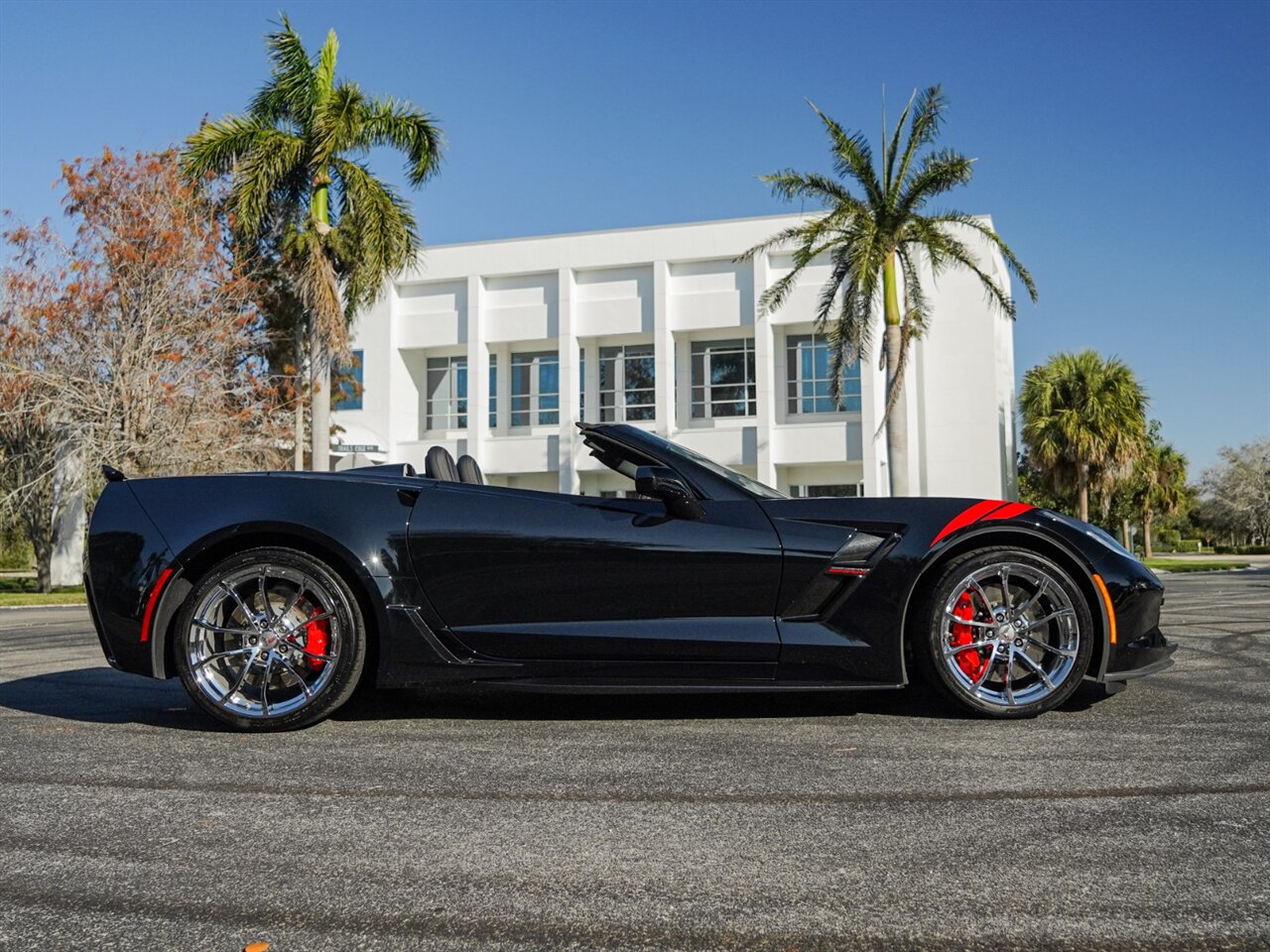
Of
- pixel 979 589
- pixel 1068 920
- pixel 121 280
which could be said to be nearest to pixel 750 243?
pixel 121 280

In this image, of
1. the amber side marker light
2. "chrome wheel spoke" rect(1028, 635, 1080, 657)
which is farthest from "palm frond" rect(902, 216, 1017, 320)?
"chrome wheel spoke" rect(1028, 635, 1080, 657)

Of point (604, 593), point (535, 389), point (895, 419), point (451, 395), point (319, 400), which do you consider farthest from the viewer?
point (451, 395)

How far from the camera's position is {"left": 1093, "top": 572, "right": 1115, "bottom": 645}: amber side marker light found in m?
4.30

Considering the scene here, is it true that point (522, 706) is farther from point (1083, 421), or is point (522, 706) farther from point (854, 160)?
point (1083, 421)

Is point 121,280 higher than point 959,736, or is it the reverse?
point 121,280

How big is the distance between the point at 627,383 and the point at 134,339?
661 inches

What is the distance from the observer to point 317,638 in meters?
4.36

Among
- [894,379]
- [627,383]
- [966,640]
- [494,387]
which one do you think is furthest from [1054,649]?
[494,387]

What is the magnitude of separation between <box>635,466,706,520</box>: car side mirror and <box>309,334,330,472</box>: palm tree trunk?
58.5 ft

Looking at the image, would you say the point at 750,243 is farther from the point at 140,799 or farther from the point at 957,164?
the point at 140,799

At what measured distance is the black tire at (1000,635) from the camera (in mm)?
4262

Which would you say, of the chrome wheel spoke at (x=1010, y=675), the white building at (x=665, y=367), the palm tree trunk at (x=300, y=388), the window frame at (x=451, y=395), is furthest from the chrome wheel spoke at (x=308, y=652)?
the window frame at (x=451, y=395)

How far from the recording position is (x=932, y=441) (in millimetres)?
Result: 33938

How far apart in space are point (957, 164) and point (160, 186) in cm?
1647
